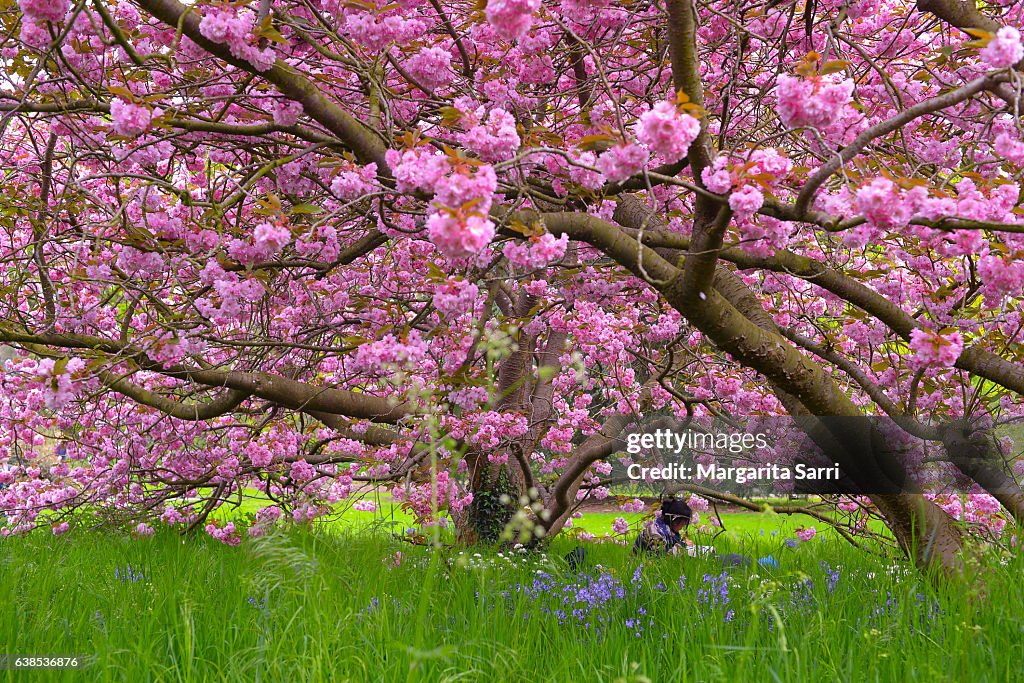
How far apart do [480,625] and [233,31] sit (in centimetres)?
247

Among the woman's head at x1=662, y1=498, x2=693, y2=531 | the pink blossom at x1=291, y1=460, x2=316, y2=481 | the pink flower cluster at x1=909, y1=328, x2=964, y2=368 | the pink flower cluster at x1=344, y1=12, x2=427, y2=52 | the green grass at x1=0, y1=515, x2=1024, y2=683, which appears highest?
the pink flower cluster at x1=344, y1=12, x2=427, y2=52

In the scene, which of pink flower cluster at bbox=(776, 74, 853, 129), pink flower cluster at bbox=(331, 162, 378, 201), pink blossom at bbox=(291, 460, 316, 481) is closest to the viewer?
pink flower cluster at bbox=(776, 74, 853, 129)

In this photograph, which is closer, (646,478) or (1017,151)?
(1017,151)

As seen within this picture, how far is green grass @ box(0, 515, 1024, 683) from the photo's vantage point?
7.64ft

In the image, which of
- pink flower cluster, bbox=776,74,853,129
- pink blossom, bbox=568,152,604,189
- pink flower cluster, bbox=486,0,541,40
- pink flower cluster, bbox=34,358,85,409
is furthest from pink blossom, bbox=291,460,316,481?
pink flower cluster, bbox=776,74,853,129

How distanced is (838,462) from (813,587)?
836 millimetres

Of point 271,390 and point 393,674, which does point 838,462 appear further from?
point 271,390

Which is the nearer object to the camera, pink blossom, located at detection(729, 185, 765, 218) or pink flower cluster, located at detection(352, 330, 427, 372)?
pink blossom, located at detection(729, 185, 765, 218)

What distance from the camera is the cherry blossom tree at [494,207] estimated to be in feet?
8.09

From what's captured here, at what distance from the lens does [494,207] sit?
9.91 ft

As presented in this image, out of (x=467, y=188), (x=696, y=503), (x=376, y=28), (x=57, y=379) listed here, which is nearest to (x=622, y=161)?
(x=467, y=188)

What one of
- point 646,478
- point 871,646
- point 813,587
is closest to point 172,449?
point 646,478

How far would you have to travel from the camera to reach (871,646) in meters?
2.57

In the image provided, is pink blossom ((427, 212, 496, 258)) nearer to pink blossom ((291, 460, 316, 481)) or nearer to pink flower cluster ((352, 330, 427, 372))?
pink flower cluster ((352, 330, 427, 372))
